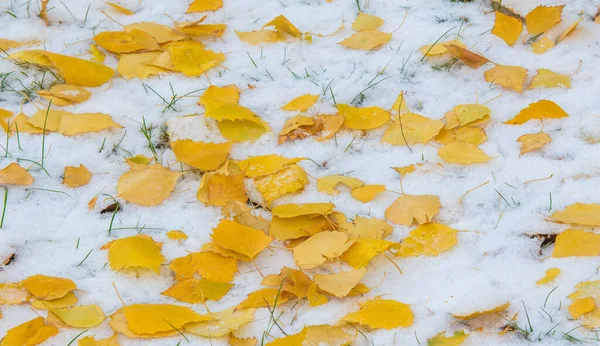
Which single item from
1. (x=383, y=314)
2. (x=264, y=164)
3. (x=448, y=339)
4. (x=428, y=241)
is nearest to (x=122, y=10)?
(x=264, y=164)

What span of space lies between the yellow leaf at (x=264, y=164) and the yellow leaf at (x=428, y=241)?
1.46 feet

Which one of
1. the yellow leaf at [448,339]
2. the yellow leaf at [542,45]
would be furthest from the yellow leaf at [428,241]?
the yellow leaf at [542,45]

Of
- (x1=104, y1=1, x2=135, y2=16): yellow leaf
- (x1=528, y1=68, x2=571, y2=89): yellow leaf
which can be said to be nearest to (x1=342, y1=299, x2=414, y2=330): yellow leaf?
(x1=528, y1=68, x2=571, y2=89): yellow leaf

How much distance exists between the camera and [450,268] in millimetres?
1784

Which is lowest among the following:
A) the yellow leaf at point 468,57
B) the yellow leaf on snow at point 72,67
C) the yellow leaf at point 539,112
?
the yellow leaf on snow at point 72,67

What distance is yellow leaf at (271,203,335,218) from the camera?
1.88 meters

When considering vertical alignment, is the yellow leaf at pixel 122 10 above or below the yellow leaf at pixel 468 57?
below

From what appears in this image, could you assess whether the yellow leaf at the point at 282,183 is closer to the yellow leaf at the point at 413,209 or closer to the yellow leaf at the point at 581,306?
the yellow leaf at the point at 413,209

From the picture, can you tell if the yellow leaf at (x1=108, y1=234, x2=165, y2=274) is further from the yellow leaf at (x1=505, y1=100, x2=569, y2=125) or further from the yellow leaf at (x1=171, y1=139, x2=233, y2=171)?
the yellow leaf at (x1=505, y1=100, x2=569, y2=125)

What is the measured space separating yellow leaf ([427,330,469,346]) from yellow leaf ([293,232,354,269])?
1.10 ft

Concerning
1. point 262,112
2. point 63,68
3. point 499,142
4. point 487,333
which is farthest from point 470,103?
point 63,68

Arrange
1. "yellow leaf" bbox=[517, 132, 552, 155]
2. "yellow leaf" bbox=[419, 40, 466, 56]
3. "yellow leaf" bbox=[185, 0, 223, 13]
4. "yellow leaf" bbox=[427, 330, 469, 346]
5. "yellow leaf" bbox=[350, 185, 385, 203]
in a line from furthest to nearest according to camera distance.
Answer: "yellow leaf" bbox=[185, 0, 223, 13], "yellow leaf" bbox=[419, 40, 466, 56], "yellow leaf" bbox=[517, 132, 552, 155], "yellow leaf" bbox=[350, 185, 385, 203], "yellow leaf" bbox=[427, 330, 469, 346]

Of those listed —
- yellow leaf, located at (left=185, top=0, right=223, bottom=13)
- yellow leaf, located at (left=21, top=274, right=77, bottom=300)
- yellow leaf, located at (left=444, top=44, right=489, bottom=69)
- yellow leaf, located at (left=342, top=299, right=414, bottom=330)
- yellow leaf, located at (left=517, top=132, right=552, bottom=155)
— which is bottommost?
yellow leaf, located at (left=21, top=274, right=77, bottom=300)

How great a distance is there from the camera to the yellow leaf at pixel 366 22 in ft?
8.61
